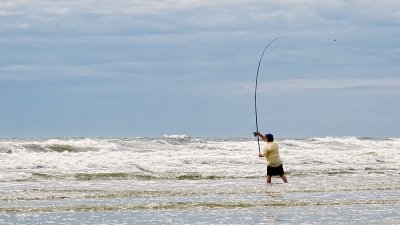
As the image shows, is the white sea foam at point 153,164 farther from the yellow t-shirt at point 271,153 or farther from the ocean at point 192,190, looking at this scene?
the yellow t-shirt at point 271,153

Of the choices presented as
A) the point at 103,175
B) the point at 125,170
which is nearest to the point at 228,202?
the point at 103,175

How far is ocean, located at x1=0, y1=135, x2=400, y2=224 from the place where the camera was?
13.4m

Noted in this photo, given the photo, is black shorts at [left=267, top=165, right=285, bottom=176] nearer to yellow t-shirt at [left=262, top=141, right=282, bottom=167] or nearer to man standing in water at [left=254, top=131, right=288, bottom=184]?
man standing in water at [left=254, top=131, right=288, bottom=184]

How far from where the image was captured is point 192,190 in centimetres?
1841

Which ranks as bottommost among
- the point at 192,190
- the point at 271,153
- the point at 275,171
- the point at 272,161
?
the point at 275,171

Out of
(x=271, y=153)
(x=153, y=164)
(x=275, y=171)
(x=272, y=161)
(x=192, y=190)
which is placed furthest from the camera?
(x=153, y=164)

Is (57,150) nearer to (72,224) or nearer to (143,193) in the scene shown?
(143,193)

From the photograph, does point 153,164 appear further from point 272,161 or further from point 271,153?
point 272,161

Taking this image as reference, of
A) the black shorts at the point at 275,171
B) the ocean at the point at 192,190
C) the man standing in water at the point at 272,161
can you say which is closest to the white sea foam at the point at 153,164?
the ocean at the point at 192,190

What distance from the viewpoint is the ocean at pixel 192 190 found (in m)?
13.4

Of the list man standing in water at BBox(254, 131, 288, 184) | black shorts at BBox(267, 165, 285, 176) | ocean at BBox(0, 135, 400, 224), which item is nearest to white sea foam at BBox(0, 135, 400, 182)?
ocean at BBox(0, 135, 400, 224)

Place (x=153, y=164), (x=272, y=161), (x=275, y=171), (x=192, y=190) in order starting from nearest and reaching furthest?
(x=192, y=190) < (x=275, y=171) < (x=272, y=161) < (x=153, y=164)

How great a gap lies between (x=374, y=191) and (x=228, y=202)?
426 centimetres

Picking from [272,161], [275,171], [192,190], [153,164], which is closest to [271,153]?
[272,161]
